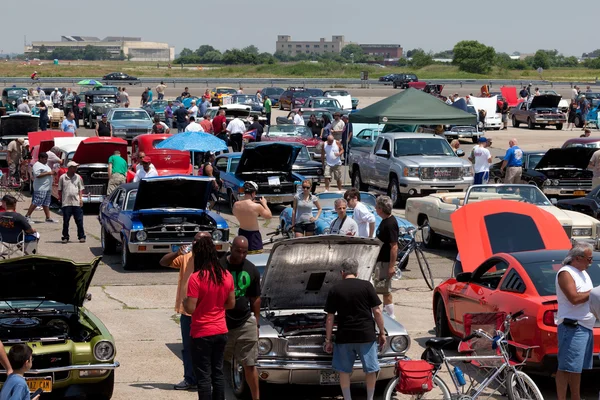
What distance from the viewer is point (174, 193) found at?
17.8 meters

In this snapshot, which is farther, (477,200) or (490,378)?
(477,200)

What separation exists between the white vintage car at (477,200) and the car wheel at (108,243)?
586 cm

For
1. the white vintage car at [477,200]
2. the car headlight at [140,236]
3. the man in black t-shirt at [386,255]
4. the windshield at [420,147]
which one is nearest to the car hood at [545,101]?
the windshield at [420,147]

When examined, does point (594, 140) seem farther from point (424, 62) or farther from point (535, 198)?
point (424, 62)

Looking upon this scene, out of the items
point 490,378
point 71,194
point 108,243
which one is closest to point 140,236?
point 108,243

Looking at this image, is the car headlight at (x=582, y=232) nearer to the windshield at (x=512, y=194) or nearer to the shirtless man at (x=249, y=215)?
the windshield at (x=512, y=194)

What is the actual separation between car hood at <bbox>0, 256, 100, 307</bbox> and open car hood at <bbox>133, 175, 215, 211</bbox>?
7.28 metres

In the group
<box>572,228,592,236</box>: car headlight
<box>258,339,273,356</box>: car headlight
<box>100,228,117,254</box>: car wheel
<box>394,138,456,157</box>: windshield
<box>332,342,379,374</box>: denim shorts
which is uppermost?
<box>332,342,379,374</box>: denim shorts

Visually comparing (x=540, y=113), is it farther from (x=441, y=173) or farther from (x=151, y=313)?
(x=151, y=313)

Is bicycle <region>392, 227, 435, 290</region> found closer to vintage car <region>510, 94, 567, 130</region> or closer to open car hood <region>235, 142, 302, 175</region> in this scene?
open car hood <region>235, 142, 302, 175</region>

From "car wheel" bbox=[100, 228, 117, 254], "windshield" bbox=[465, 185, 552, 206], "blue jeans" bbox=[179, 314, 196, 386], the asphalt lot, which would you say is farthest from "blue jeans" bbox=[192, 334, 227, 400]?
"windshield" bbox=[465, 185, 552, 206]

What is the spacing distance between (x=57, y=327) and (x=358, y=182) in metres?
19.0

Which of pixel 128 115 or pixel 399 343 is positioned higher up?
pixel 399 343

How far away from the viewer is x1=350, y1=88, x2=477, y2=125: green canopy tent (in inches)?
1054
